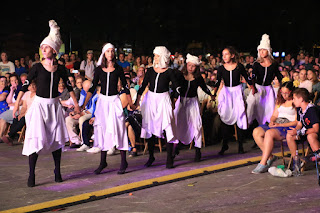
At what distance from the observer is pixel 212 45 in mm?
35188

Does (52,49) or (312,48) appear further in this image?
(312,48)

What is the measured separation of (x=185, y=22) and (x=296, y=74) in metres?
16.3

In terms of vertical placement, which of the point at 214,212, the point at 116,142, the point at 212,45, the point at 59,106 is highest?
the point at 212,45

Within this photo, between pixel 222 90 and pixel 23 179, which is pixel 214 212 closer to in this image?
pixel 23 179

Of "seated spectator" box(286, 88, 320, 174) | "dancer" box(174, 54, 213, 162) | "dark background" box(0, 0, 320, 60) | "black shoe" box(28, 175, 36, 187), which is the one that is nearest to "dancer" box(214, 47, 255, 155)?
"dancer" box(174, 54, 213, 162)

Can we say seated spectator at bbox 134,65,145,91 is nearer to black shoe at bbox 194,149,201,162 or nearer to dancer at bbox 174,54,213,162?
dancer at bbox 174,54,213,162

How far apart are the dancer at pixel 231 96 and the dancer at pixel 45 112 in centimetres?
363

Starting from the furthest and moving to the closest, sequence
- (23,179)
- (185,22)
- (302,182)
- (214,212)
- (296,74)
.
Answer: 1. (185,22)
2. (296,74)
3. (23,179)
4. (302,182)
5. (214,212)

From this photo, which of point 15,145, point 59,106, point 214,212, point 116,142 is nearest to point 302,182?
point 214,212

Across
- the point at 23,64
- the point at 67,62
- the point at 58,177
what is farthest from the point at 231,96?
the point at 23,64

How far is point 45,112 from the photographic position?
875 cm

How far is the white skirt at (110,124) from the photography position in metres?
9.47

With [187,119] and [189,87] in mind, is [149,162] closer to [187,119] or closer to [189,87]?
[187,119]

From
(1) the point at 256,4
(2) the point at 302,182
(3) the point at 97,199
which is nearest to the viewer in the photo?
(3) the point at 97,199
